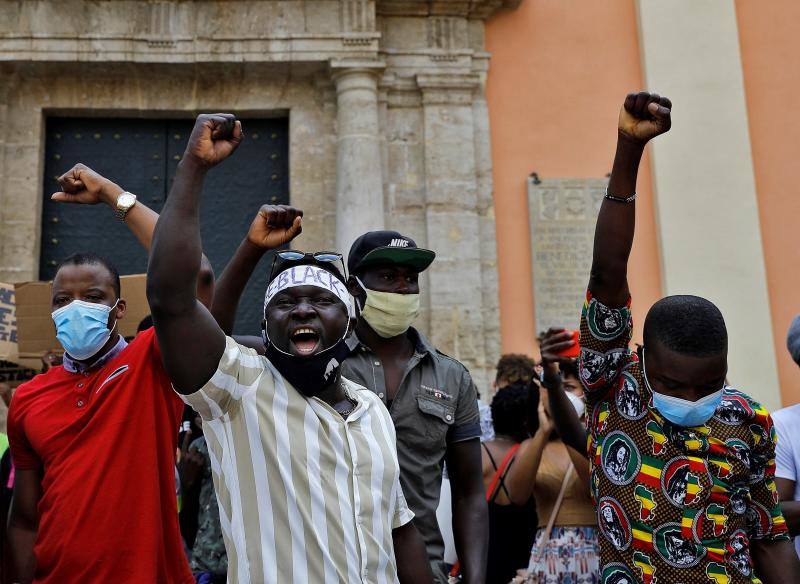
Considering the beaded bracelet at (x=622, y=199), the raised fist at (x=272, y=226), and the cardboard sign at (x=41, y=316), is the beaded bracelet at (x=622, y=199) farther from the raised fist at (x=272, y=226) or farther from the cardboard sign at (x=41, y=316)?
the cardboard sign at (x=41, y=316)

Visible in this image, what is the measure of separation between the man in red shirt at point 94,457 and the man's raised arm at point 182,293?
1.88 ft

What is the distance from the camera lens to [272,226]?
8.09ft

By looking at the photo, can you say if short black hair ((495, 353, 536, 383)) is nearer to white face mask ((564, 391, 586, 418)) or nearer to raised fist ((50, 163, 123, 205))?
white face mask ((564, 391, 586, 418))

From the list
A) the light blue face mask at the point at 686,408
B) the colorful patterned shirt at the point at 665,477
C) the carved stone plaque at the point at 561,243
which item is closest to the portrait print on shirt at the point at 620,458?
the colorful patterned shirt at the point at 665,477

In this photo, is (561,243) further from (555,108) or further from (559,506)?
(559,506)

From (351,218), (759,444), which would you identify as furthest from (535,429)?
(351,218)

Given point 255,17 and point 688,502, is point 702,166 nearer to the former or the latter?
point 255,17

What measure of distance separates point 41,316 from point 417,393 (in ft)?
8.23

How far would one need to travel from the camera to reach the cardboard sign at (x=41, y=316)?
4.40 meters

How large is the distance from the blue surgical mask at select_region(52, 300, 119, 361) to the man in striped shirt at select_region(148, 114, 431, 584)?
74cm

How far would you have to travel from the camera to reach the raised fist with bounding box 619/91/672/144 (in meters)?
2.25

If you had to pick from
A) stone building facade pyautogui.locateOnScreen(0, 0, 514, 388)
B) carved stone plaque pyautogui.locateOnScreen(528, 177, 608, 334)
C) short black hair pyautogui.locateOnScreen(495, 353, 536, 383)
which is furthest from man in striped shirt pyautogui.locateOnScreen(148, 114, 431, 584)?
carved stone plaque pyautogui.locateOnScreen(528, 177, 608, 334)

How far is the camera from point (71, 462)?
7.80ft

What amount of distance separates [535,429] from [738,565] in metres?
1.67
